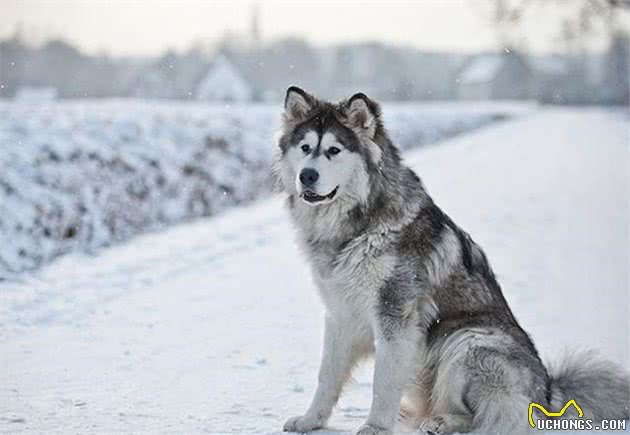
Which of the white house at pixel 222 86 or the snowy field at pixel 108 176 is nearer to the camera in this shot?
the snowy field at pixel 108 176

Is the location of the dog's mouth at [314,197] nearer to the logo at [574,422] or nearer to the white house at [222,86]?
the logo at [574,422]

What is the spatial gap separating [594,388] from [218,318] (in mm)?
4051

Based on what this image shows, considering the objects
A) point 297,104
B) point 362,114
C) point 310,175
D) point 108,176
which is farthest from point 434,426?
point 108,176

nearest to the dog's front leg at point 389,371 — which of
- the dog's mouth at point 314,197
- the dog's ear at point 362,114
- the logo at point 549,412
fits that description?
the logo at point 549,412

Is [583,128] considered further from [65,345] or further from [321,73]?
[321,73]

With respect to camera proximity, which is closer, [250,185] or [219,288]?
→ [219,288]

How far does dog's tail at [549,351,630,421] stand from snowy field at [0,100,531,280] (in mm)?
6539

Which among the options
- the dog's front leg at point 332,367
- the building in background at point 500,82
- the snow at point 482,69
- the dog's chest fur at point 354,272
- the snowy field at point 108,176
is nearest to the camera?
the dog's chest fur at point 354,272

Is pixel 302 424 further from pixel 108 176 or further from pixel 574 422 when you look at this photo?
pixel 108 176

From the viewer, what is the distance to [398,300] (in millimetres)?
4410

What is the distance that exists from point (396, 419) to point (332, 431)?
48 centimetres

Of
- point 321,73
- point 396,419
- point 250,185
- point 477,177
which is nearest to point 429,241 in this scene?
point 396,419

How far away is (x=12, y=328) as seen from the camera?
6.89 metres

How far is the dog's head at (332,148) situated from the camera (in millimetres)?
4684
